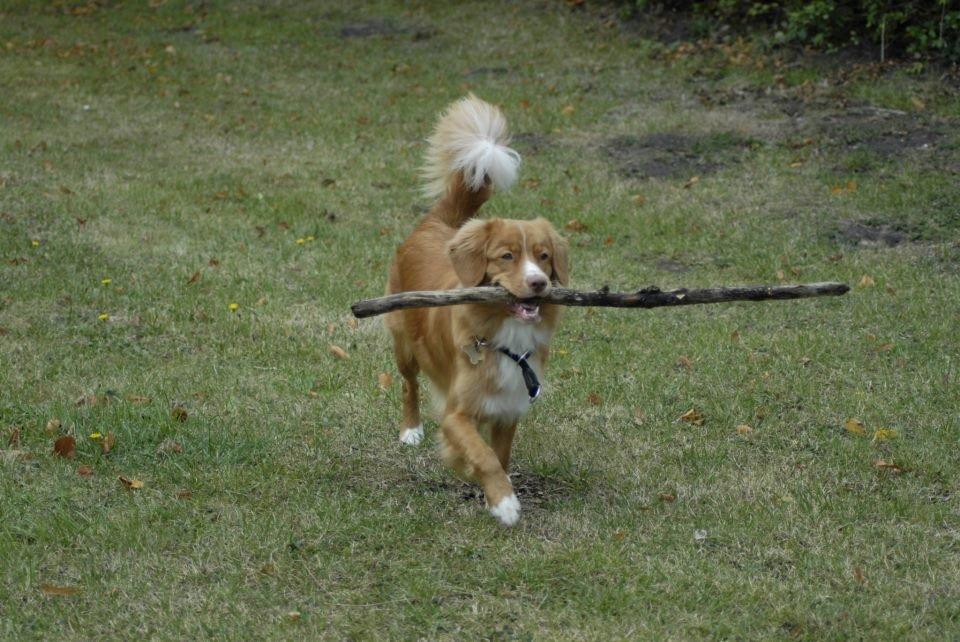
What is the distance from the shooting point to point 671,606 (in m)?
4.39

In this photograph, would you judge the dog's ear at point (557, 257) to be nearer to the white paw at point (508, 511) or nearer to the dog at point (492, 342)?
the dog at point (492, 342)

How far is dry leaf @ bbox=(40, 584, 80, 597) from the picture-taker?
14.3 ft

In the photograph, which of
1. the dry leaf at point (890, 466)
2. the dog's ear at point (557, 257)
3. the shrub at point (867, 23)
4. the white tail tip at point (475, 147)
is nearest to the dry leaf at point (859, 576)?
the dry leaf at point (890, 466)

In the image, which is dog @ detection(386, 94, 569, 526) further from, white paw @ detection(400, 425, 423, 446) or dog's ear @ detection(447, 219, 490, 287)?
white paw @ detection(400, 425, 423, 446)

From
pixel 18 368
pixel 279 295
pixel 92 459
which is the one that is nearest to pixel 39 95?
pixel 279 295

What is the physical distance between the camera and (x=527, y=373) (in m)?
5.09

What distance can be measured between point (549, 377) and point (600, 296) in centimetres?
195

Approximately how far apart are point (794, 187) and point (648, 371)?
4530mm

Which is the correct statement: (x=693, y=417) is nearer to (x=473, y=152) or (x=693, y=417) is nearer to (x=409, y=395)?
(x=409, y=395)

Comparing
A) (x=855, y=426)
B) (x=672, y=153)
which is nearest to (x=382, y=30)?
(x=672, y=153)

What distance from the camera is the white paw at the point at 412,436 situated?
605 cm

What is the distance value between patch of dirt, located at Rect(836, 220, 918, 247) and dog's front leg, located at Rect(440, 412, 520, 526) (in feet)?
18.0

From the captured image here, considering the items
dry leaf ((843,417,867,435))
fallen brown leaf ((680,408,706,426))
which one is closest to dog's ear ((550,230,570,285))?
fallen brown leaf ((680,408,706,426))

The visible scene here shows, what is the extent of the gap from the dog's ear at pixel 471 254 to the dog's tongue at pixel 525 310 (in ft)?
0.79
